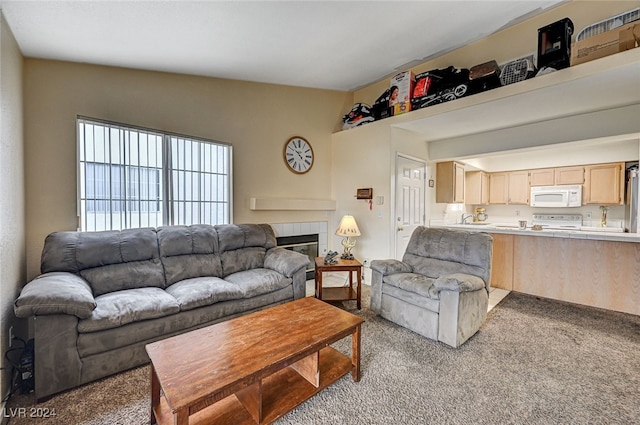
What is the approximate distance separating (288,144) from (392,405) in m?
3.42

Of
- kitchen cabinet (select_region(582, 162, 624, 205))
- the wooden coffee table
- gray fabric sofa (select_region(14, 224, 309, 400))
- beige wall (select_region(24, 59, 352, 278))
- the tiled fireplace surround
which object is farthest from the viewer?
kitchen cabinet (select_region(582, 162, 624, 205))

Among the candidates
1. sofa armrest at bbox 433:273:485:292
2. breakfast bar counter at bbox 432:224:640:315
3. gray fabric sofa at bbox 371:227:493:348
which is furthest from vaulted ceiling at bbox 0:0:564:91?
breakfast bar counter at bbox 432:224:640:315

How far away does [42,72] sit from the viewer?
2.33 meters

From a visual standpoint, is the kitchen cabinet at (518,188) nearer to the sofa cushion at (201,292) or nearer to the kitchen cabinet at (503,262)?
the kitchen cabinet at (503,262)

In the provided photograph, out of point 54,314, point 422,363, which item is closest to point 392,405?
point 422,363

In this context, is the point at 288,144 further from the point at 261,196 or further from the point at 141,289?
the point at 141,289

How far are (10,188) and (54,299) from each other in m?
0.90

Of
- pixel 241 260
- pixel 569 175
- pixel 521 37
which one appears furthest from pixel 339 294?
pixel 569 175

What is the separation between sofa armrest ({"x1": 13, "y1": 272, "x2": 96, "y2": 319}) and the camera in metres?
1.59

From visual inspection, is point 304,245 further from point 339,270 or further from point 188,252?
point 188,252

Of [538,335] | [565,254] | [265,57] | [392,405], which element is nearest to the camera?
[392,405]

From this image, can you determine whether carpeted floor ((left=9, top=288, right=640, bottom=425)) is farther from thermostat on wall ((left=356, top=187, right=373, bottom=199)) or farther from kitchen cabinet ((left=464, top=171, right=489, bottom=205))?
kitchen cabinet ((left=464, top=171, right=489, bottom=205))

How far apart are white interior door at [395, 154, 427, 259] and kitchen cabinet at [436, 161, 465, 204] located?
43 centimetres

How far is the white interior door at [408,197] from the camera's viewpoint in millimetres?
3943
